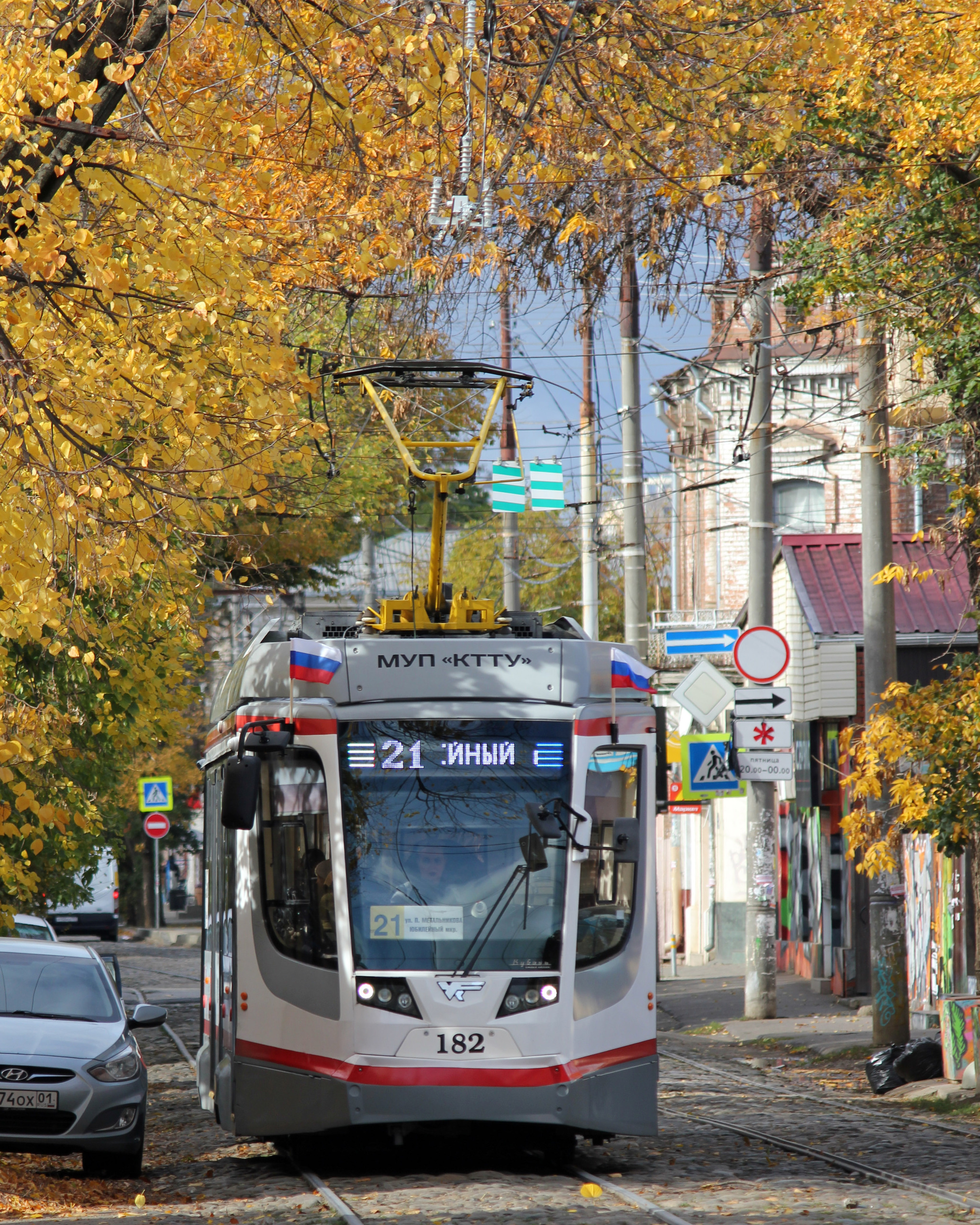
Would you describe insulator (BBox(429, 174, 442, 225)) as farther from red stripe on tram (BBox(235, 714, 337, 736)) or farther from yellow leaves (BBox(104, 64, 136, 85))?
red stripe on tram (BBox(235, 714, 337, 736))

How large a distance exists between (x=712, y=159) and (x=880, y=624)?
19.8 ft

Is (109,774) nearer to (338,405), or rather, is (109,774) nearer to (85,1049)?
(338,405)

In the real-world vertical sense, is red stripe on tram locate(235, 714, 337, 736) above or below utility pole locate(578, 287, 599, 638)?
below

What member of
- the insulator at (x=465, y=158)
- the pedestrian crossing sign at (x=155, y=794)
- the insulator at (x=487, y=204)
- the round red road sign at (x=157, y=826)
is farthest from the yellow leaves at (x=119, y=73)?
the round red road sign at (x=157, y=826)

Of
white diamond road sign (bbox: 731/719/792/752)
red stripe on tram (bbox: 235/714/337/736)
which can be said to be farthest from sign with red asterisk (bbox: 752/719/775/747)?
red stripe on tram (bbox: 235/714/337/736)

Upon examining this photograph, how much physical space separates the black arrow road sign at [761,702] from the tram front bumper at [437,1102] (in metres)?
8.64

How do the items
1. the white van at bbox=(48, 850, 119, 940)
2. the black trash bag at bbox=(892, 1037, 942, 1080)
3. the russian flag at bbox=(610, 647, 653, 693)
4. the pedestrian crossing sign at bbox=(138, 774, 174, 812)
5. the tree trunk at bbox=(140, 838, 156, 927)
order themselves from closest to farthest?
the russian flag at bbox=(610, 647, 653, 693) < the black trash bag at bbox=(892, 1037, 942, 1080) < the pedestrian crossing sign at bbox=(138, 774, 174, 812) < the white van at bbox=(48, 850, 119, 940) < the tree trunk at bbox=(140, 838, 156, 927)

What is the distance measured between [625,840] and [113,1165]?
3894mm

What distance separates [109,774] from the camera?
60.6 feet

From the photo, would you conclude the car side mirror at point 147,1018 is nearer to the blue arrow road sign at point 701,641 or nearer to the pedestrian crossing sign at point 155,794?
the blue arrow road sign at point 701,641

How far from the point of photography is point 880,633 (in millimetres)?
16422

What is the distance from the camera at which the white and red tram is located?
32.0 feet

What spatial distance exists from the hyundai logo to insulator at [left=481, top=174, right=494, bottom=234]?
4.44 meters

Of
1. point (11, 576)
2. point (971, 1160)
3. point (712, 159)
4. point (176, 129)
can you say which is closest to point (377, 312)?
point (712, 159)
